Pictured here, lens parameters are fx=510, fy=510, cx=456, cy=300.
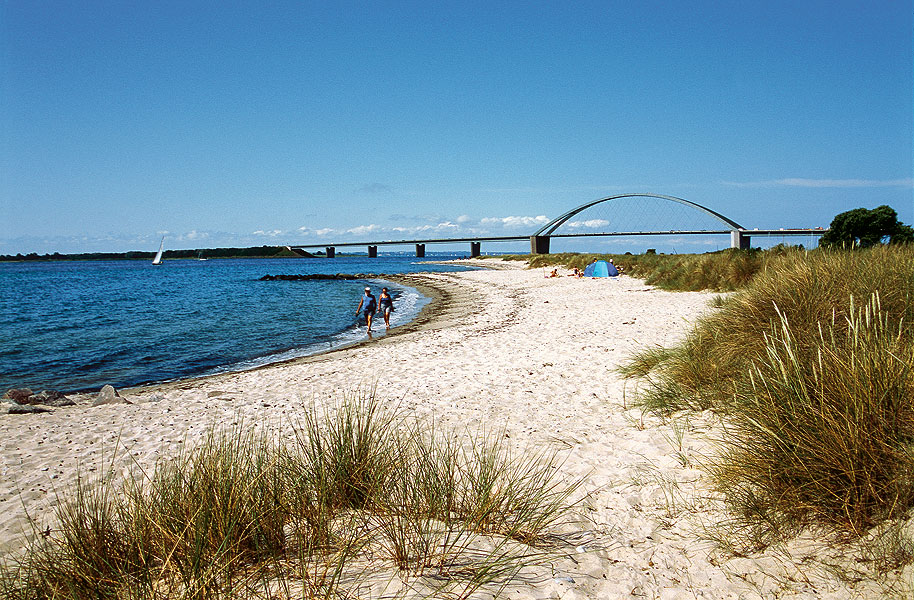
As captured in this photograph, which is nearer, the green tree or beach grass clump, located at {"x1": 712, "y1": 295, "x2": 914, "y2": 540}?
beach grass clump, located at {"x1": 712, "y1": 295, "x2": 914, "y2": 540}

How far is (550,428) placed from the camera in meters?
6.33

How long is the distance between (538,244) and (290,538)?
109 metres

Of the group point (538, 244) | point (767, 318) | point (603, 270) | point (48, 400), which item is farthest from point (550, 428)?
point (538, 244)

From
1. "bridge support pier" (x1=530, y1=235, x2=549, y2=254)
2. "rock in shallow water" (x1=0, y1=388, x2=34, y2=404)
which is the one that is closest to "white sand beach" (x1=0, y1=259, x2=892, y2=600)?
"rock in shallow water" (x1=0, y1=388, x2=34, y2=404)

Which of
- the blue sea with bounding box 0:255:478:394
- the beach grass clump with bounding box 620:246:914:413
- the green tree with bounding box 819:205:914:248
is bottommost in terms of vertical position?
the blue sea with bounding box 0:255:478:394

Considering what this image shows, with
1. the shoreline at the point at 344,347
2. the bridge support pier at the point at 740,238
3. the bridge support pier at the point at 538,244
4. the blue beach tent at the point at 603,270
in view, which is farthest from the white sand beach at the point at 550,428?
the bridge support pier at the point at 538,244

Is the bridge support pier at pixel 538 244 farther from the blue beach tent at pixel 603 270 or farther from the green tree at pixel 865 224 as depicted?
the green tree at pixel 865 224

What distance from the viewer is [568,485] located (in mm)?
4582

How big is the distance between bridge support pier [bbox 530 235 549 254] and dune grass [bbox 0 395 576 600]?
10711cm

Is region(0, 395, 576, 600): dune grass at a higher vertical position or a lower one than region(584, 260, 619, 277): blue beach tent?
lower

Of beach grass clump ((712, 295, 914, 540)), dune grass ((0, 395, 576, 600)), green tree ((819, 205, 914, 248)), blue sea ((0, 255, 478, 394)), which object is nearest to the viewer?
dune grass ((0, 395, 576, 600))

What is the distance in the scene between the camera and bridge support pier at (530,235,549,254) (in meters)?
109

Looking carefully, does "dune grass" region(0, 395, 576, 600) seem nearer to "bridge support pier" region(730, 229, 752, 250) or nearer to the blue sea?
the blue sea

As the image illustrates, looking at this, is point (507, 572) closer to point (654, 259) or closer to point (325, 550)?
point (325, 550)
